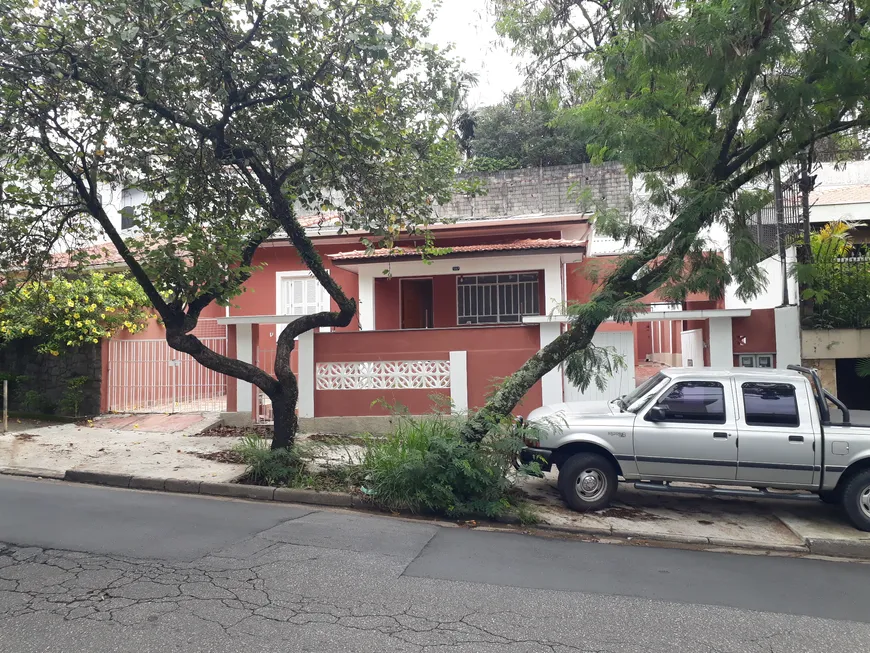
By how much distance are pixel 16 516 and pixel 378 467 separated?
3.71m

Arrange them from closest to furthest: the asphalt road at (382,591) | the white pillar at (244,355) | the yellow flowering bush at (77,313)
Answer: the asphalt road at (382,591) < the white pillar at (244,355) < the yellow flowering bush at (77,313)

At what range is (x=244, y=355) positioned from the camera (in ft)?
38.5

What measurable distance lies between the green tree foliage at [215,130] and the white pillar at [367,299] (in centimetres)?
542

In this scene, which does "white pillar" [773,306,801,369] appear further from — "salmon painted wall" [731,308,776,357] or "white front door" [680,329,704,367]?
"white front door" [680,329,704,367]

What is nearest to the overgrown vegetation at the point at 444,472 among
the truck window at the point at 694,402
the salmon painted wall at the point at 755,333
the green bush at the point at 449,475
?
the green bush at the point at 449,475

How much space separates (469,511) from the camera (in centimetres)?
681

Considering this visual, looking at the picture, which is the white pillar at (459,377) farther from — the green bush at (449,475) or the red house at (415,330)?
the green bush at (449,475)

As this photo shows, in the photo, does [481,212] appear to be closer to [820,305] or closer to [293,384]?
[820,305]

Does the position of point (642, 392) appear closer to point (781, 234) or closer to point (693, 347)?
point (693, 347)

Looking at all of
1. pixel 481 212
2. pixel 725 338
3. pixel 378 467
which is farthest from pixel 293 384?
pixel 481 212

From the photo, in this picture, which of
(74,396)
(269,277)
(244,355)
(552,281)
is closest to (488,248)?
(552,281)

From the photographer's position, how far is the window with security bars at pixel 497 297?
14500 mm

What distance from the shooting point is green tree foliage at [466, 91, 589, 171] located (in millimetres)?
28188

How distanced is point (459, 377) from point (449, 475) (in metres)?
4.32
